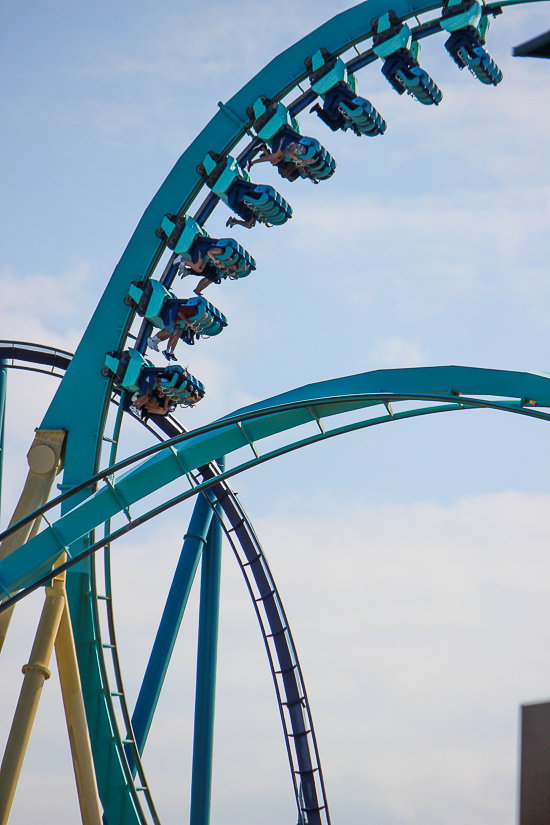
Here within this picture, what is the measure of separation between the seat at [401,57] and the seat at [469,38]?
0.34m

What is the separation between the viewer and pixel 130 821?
864cm

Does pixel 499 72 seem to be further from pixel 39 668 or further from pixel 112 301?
pixel 39 668

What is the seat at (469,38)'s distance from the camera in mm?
8938

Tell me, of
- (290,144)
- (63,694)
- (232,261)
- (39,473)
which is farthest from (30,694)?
(290,144)

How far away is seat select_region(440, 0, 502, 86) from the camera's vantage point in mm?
8938

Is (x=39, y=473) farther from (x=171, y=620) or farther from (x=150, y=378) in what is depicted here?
(x=171, y=620)

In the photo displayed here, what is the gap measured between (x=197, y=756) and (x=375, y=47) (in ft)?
27.1

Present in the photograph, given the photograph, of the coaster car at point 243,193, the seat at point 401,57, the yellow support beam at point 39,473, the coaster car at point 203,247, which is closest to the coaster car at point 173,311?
the coaster car at point 203,247

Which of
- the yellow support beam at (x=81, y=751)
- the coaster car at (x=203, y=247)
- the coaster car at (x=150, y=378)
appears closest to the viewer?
the yellow support beam at (x=81, y=751)

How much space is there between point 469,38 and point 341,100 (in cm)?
135

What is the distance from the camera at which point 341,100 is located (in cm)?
934

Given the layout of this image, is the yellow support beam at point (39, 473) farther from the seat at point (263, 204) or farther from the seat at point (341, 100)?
the seat at point (341, 100)

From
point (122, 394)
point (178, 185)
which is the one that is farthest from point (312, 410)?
point (178, 185)

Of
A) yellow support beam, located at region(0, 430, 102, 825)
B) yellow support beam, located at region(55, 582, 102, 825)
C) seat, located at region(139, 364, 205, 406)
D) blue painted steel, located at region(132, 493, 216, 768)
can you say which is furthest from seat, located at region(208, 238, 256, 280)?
yellow support beam, located at region(55, 582, 102, 825)
